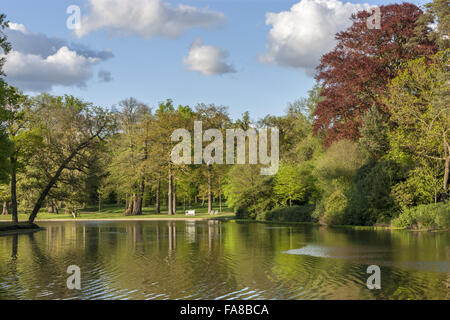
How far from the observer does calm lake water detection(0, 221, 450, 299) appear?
9914 millimetres

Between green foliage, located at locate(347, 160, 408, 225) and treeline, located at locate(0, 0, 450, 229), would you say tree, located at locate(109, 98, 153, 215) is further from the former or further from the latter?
green foliage, located at locate(347, 160, 408, 225)

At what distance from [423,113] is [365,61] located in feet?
23.6

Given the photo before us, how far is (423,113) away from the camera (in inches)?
1254

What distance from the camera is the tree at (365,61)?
1443 inches

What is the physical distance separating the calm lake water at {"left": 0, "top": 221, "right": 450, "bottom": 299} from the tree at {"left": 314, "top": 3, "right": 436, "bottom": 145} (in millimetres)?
18595

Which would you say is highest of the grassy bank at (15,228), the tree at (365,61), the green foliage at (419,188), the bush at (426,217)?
the tree at (365,61)

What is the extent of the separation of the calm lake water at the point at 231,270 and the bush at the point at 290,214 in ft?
53.4

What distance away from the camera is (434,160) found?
101ft

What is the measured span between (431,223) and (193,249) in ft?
48.3

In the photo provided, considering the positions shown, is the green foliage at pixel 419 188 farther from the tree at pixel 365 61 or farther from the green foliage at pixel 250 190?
the green foliage at pixel 250 190

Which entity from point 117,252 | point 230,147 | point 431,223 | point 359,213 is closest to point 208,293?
point 117,252

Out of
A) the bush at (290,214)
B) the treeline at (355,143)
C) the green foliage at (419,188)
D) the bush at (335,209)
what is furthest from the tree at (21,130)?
the green foliage at (419,188)

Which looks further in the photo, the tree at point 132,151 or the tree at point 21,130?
the tree at point 132,151

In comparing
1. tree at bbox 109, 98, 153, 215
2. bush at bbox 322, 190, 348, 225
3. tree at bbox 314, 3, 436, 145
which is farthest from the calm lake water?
tree at bbox 109, 98, 153, 215
